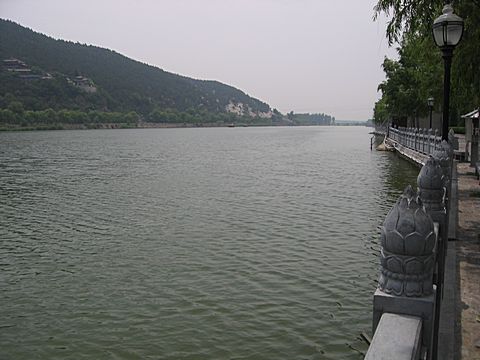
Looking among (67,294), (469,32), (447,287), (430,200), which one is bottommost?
(67,294)

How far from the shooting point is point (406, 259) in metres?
2.79

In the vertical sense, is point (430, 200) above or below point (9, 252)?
above

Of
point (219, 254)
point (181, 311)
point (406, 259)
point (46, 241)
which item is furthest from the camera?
point (46, 241)

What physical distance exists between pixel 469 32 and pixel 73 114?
15150 centimetres

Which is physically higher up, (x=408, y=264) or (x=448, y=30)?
(x=448, y=30)

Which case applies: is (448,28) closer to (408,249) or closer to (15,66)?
(408,249)

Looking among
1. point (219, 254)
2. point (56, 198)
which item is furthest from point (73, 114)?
point (219, 254)

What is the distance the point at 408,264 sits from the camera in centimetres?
279

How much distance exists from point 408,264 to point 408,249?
10 cm

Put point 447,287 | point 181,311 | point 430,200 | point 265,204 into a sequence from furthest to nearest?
1. point 265,204
2. point 181,311
3. point 447,287
4. point 430,200

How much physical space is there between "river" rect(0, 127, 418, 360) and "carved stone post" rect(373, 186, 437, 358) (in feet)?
14.9

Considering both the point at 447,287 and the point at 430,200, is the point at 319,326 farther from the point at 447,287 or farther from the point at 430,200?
the point at 430,200

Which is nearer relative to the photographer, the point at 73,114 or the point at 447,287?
the point at 447,287

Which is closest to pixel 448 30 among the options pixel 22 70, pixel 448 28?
pixel 448 28
